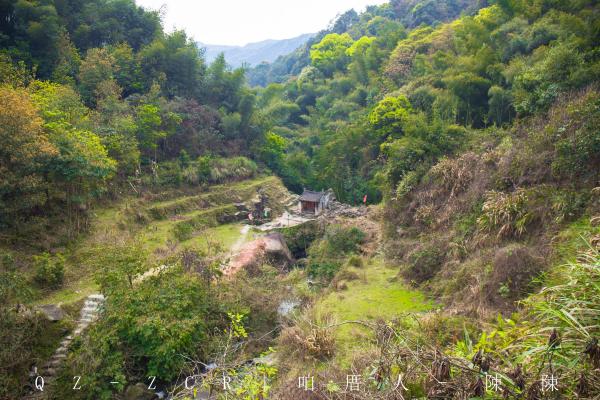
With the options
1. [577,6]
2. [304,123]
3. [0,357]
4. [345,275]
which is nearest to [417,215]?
[345,275]

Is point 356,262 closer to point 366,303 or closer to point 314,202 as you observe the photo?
point 366,303

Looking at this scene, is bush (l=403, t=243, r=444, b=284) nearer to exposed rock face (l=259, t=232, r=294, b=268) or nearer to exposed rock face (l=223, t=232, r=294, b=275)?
exposed rock face (l=223, t=232, r=294, b=275)

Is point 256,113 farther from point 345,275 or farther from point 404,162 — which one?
point 345,275

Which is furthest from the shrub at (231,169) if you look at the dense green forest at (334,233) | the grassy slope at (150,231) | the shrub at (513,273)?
the shrub at (513,273)

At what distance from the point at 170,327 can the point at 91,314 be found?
2872 mm

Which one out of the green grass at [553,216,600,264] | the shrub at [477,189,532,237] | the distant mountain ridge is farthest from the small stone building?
the distant mountain ridge

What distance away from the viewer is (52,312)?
8844 mm

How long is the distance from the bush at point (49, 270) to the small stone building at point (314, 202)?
1385 cm

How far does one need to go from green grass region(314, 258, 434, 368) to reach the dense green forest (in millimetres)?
67

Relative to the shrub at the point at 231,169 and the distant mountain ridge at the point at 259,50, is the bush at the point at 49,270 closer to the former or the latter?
the shrub at the point at 231,169

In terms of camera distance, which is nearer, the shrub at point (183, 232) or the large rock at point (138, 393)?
the large rock at point (138, 393)

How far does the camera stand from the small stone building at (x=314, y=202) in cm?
2208

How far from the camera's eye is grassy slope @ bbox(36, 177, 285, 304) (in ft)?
34.6

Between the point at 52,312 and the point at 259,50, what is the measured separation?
130 meters
